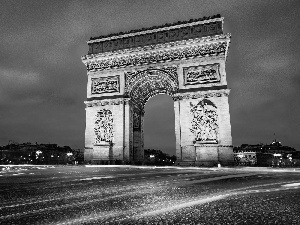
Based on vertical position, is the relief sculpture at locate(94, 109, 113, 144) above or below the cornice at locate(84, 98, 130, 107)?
below

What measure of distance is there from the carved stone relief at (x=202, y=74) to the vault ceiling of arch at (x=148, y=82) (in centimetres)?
104

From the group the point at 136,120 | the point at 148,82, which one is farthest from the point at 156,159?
the point at 148,82

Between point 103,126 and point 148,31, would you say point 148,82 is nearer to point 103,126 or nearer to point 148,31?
point 148,31

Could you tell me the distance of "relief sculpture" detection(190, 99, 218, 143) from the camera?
16500mm

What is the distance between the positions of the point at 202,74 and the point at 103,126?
30.4 feet

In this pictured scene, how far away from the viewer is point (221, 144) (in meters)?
16.0

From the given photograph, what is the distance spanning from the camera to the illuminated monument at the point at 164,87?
16.6 meters

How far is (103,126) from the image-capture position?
19328 millimetres

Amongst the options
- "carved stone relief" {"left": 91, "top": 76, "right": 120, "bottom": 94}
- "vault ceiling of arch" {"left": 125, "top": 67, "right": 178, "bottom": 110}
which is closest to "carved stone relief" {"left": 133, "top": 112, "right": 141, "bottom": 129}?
"vault ceiling of arch" {"left": 125, "top": 67, "right": 178, "bottom": 110}

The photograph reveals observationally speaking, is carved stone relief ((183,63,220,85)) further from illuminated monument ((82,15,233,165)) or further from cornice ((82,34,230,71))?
cornice ((82,34,230,71))

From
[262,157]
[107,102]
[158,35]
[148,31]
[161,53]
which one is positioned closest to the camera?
[161,53]

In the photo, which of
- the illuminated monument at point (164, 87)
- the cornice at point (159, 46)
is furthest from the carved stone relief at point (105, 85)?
the cornice at point (159, 46)

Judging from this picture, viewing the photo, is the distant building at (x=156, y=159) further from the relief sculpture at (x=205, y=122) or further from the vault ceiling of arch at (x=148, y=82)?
the vault ceiling of arch at (x=148, y=82)

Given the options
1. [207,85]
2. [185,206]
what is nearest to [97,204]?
[185,206]
